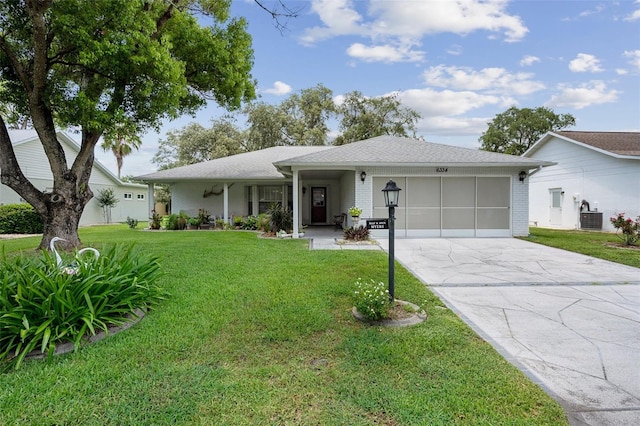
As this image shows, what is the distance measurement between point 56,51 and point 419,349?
393 inches

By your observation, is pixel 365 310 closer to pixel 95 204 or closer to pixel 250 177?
pixel 250 177

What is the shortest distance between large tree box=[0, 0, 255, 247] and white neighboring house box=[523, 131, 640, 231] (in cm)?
1548

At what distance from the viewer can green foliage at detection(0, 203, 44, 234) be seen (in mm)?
13992

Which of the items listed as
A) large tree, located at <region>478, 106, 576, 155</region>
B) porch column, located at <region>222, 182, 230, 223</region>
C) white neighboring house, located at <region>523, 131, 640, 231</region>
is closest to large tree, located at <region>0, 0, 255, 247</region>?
porch column, located at <region>222, 182, 230, 223</region>

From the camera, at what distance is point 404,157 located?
11.4 metres

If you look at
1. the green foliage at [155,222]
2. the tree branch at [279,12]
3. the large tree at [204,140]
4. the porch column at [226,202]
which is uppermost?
the large tree at [204,140]

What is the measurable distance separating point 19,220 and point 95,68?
11168mm

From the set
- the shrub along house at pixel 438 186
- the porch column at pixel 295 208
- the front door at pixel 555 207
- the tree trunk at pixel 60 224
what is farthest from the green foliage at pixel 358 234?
the front door at pixel 555 207

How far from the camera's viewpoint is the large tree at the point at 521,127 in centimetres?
3112

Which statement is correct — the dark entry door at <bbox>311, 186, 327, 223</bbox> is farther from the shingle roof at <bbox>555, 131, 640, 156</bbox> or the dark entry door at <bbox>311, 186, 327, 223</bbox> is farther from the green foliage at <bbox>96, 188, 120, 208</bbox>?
the green foliage at <bbox>96, 188, 120, 208</bbox>

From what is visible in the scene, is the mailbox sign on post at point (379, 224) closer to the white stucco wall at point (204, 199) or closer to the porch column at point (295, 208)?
the porch column at point (295, 208)

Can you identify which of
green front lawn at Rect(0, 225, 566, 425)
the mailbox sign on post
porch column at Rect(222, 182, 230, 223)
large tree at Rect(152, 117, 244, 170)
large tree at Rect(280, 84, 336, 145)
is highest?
large tree at Rect(280, 84, 336, 145)

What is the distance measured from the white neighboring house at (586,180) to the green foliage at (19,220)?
24.6 m

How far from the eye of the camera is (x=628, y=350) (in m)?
3.22
